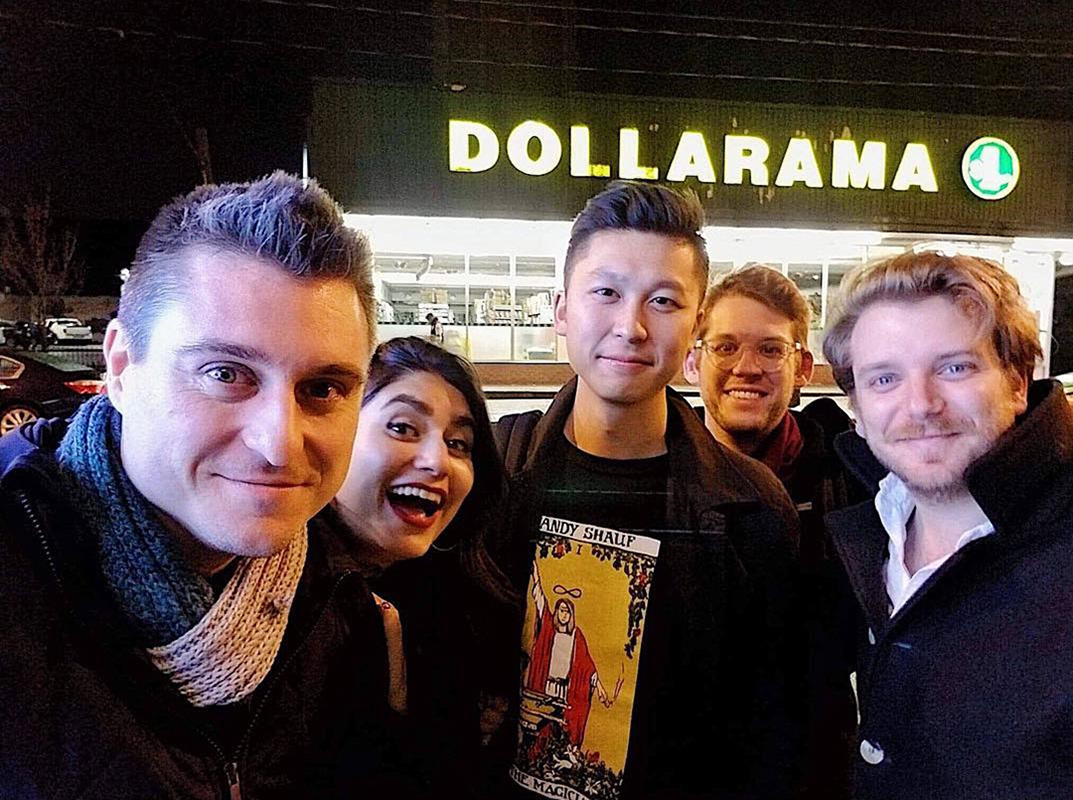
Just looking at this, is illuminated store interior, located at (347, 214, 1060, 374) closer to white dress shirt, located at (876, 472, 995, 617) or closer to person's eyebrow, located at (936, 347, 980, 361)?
white dress shirt, located at (876, 472, 995, 617)

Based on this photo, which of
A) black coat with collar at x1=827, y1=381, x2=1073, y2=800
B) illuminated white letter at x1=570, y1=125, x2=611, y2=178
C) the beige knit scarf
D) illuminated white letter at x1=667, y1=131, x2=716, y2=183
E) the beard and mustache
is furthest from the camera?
illuminated white letter at x1=667, y1=131, x2=716, y2=183

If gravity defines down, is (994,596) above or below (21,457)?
below

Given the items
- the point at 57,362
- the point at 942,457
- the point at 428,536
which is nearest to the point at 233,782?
the point at 428,536

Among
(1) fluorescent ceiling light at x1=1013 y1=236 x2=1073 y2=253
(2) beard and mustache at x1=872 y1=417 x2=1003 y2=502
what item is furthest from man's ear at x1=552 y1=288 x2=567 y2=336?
(1) fluorescent ceiling light at x1=1013 y1=236 x2=1073 y2=253

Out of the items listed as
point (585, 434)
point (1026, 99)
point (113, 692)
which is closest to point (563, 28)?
point (1026, 99)

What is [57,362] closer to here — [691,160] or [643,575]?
[691,160]

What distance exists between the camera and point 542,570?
162cm

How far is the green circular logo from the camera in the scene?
302 inches

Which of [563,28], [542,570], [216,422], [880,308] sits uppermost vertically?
[563,28]

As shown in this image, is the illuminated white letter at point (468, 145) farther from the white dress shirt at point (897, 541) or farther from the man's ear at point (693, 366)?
the white dress shirt at point (897, 541)

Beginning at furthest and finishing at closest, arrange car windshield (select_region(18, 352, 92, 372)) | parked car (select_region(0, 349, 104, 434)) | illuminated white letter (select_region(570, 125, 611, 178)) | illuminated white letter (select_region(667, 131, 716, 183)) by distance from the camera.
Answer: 1. illuminated white letter (select_region(667, 131, 716, 183))
2. illuminated white letter (select_region(570, 125, 611, 178))
3. car windshield (select_region(18, 352, 92, 372))
4. parked car (select_region(0, 349, 104, 434))

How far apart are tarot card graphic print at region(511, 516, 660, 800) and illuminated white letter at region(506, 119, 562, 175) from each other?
5.98 meters

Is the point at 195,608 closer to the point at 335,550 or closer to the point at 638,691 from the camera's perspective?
the point at 335,550

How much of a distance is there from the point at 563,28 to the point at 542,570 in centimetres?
571
